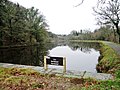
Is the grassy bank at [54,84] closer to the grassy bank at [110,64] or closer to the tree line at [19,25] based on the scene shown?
the grassy bank at [110,64]

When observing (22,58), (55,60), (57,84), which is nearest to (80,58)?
(22,58)

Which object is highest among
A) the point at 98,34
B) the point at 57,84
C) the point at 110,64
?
the point at 98,34

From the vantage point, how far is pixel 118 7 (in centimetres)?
2845

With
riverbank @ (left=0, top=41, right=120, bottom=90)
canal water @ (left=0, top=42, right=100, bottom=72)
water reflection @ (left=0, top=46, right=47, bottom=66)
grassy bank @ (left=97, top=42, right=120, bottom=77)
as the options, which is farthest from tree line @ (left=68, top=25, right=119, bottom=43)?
riverbank @ (left=0, top=41, right=120, bottom=90)

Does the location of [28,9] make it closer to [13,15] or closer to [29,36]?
[29,36]

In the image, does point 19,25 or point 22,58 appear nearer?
point 22,58

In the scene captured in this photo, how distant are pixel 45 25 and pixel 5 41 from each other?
67.7 feet

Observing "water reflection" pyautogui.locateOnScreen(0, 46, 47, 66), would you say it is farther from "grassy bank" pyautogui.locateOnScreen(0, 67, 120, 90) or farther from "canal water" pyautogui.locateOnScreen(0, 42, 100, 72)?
"grassy bank" pyautogui.locateOnScreen(0, 67, 120, 90)

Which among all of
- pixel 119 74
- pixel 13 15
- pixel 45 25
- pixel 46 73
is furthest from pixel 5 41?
pixel 119 74

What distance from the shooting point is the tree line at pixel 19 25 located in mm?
37281

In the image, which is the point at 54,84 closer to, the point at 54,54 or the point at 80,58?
the point at 80,58

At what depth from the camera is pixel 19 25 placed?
1722 inches

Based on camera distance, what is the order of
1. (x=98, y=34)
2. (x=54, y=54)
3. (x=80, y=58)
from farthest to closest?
1. (x=98, y=34)
2. (x=54, y=54)
3. (x=80, y=58)

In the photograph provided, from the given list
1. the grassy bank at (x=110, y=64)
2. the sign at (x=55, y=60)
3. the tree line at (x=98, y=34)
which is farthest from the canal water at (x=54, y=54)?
the tree line at (x=98, y=34)
